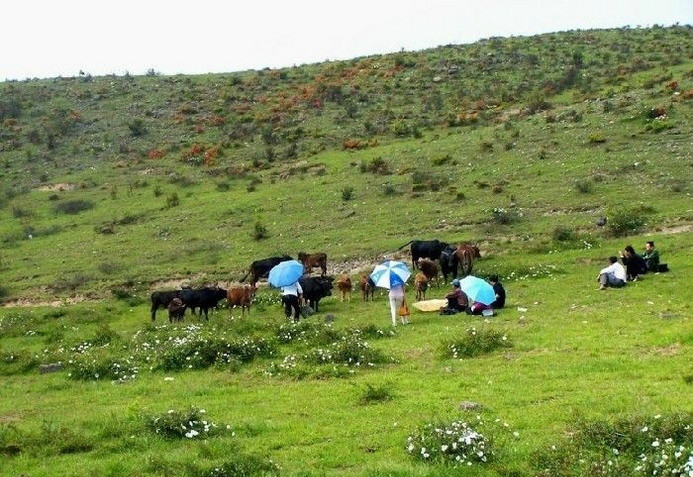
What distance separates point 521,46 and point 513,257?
59.0m

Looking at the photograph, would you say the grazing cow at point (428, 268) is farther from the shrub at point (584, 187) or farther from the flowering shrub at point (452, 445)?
the flowering shrub at point (452, 445)

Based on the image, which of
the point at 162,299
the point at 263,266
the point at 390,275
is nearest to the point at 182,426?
the point at 390,275

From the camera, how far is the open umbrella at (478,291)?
22188mm

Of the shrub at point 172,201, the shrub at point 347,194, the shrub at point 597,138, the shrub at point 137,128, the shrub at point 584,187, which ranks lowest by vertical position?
the shrub at point 584,187

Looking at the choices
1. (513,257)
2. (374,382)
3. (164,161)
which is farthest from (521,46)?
(374,382)

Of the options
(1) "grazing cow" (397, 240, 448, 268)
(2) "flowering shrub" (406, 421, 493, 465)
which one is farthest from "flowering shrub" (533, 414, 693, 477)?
(1) "grazing cow" (397, 240, 448, 268)

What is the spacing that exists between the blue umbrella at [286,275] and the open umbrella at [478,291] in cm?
540

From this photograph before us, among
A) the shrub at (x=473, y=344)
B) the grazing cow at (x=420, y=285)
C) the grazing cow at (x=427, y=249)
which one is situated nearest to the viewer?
the shrub at (x=473, y=344)

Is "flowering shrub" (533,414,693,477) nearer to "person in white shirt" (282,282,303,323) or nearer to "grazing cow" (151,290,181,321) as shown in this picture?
"person in white shirt" (282,282,303,323)

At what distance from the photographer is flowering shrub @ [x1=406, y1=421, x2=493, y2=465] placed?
10430 millimetres

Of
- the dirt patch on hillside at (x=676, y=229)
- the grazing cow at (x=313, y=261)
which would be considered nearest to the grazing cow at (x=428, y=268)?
the grazing cow at (x=313, y=261)

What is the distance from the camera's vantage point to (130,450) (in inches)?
482

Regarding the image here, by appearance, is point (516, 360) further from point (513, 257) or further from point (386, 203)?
point (386, 203)

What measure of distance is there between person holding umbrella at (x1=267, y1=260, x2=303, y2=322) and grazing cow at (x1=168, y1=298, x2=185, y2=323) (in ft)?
14.3
